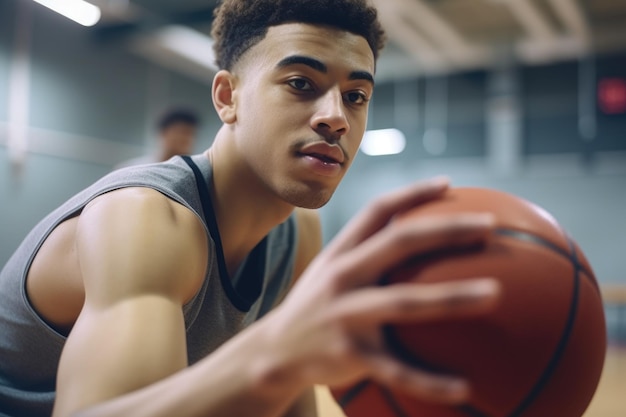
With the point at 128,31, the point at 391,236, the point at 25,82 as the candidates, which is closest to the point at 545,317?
the point at 391,236

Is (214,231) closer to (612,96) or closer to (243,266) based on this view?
(243,266)

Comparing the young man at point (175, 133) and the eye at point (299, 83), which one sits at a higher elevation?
the young man at point (175, 133)

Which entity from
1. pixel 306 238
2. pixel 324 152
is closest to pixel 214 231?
pixel 324 152

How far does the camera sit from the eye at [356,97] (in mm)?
1414

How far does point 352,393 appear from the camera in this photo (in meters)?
0.98

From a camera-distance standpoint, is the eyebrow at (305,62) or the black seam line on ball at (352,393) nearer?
the black seam line on ball at (352,393)

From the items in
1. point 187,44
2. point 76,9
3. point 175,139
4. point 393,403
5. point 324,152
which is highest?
point 187,44

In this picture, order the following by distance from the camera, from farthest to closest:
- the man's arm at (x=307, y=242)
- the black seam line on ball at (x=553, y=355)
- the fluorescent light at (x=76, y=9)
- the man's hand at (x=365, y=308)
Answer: the fluorescent light at (x=76, y=9) < the man's arm at (x=307, y=242) < the black seam line on ball at (x=553, y=355) < the man's hand at (x=365, y=308)

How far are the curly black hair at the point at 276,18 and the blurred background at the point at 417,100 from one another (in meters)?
4.97

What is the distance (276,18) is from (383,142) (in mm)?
7572

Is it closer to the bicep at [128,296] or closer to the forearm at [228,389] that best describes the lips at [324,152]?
the bicep at [128,296]

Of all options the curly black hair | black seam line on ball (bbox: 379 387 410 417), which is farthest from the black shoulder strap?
black seam line on ball (bbox: 379 387 410 417)

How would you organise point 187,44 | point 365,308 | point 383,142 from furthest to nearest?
point 383,142, point 187,44, point 365,308

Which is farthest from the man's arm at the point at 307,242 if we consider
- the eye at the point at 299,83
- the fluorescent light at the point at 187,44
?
the fluorescent light at the point at 187,44
